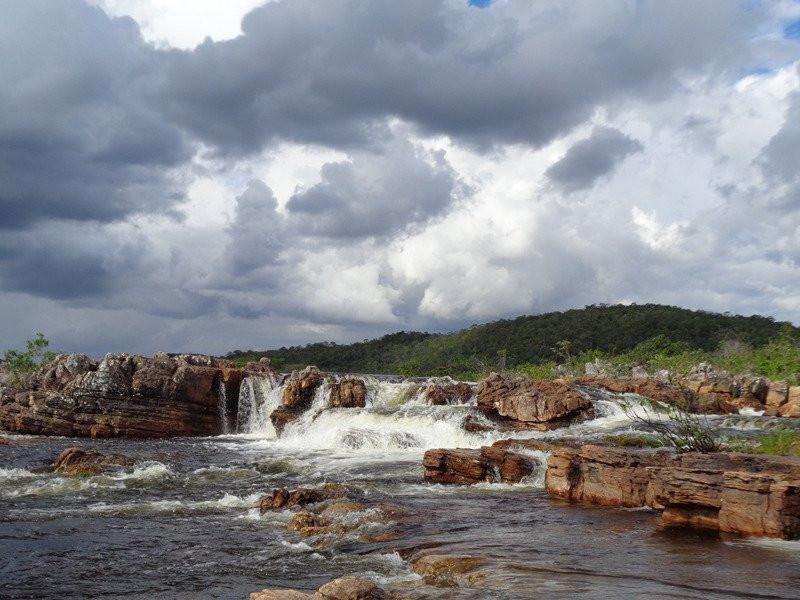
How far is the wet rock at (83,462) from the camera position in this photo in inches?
832

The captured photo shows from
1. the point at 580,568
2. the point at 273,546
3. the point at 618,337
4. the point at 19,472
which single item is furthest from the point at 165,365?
the point at 618,337

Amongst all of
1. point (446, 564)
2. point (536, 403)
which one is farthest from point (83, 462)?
point (536, 403)

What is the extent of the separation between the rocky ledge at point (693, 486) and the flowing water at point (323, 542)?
433mm

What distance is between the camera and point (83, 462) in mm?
21953

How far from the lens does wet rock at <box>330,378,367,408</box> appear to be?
3684 cm

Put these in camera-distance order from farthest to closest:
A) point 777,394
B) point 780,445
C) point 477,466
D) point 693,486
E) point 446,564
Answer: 1. point 777,394
2. point 477,466
3. point 780,445
4. point 693,486
5. point 446,564

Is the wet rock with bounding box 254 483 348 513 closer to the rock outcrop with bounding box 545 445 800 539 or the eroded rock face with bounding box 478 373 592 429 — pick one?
the rock outcrop with bounding box 545 445 800 539

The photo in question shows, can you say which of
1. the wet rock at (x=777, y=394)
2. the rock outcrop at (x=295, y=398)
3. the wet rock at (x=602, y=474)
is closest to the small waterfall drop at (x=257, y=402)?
the rock outcrop at (x=295, y=398)

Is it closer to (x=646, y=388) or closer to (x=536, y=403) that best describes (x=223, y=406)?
(x=536, y=403)

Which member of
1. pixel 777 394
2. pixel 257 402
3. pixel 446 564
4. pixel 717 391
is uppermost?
pixel 717 391

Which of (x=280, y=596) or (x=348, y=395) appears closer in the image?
(x=280, y=596)

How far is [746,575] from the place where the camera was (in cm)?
945

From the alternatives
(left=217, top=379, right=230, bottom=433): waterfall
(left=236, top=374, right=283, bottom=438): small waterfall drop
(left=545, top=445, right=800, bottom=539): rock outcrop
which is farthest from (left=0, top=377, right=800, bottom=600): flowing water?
(left=236, top=374, right=283, bottom=438): small waterfall drop

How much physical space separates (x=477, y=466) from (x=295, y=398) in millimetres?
19673
